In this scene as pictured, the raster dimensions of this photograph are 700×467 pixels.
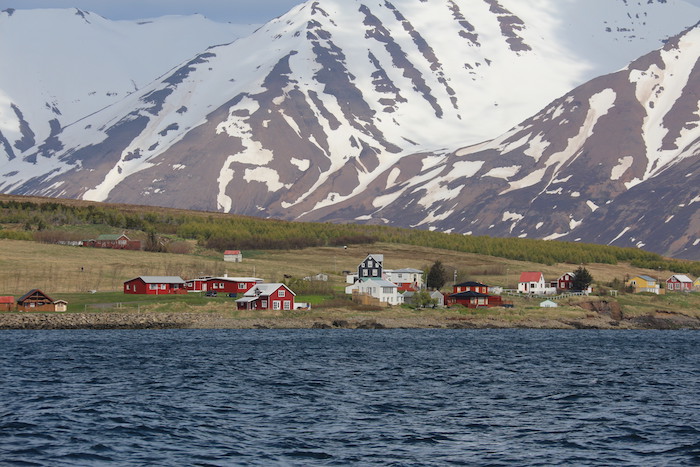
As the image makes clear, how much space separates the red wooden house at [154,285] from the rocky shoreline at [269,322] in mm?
16967

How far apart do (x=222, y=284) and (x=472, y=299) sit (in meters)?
32.4

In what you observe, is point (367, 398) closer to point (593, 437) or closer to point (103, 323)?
point (593, 437)

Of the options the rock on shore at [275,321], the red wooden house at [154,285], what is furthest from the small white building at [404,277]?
the red wooden house at [154,285]

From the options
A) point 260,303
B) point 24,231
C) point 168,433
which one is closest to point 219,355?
point 168,433

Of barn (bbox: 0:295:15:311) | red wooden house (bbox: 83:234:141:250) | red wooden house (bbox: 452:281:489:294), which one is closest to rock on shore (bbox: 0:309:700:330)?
barn (bbox: 0:295:15:311)

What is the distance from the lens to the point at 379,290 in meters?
149

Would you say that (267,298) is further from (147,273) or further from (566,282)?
(566,282)

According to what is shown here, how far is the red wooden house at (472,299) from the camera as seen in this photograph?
15012 centimetres

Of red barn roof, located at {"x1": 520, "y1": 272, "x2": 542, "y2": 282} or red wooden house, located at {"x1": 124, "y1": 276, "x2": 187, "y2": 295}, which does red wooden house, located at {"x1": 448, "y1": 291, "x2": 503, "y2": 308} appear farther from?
red wooden house, located at {"x1": 124, "y1": 276, "x2": 187, "y2": 295}

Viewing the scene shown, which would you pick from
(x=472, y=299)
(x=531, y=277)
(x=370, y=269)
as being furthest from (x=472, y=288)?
(x=531, y=277)

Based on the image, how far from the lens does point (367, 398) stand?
62.5 meters

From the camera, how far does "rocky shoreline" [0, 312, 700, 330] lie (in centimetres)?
12275

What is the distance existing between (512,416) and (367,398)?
910 centimetres

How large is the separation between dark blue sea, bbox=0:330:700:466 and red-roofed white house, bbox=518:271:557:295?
7365cm
